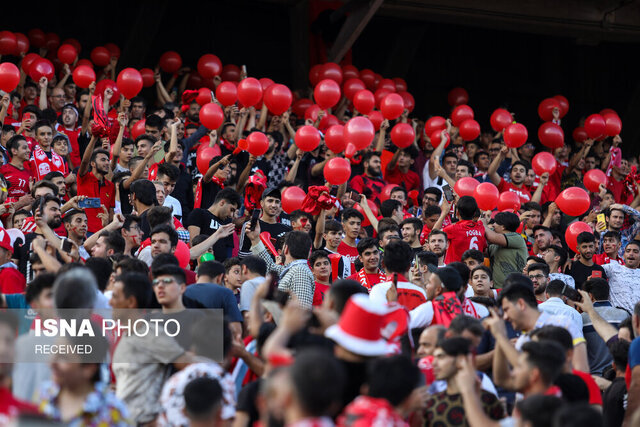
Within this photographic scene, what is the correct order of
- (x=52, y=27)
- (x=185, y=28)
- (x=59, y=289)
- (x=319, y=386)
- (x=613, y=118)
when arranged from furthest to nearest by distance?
(x=185, y=28)
(x=52, y=27)
(x=613, y=118)
(x=59, y=289)
(x=319, y=386)

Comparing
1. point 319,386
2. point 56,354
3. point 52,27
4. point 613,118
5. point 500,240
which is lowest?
point 319,386

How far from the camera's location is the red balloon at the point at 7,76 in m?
7.62

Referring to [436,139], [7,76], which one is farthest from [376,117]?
[7,76]

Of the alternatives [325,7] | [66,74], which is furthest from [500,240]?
[325,7]

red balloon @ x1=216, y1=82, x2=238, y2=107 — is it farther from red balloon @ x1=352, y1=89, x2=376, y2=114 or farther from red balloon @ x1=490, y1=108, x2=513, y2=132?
red balloon @ x1=490, y1=108, x2=513, y2=132

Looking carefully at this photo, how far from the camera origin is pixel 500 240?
6.91 meters

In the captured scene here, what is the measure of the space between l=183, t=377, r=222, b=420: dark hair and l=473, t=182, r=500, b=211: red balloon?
453cm

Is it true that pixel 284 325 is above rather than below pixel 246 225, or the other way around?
below

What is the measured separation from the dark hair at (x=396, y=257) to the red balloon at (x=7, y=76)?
4.24m

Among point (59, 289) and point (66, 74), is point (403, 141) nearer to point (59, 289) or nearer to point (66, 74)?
point (66, 74)

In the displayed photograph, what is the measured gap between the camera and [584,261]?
7.45m

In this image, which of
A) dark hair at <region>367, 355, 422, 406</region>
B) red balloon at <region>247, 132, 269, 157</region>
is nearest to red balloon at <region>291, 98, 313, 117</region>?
red balloon at <region>247, 132, 269, 157</region>

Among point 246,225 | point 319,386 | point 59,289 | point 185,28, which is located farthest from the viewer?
point 185,28

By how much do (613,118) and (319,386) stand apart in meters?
8.91
